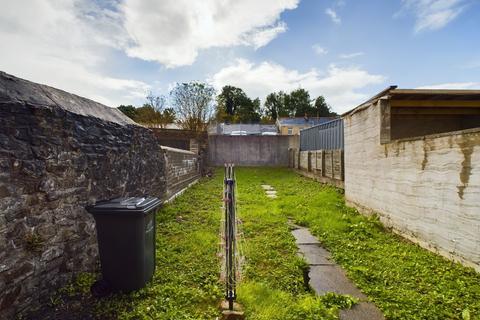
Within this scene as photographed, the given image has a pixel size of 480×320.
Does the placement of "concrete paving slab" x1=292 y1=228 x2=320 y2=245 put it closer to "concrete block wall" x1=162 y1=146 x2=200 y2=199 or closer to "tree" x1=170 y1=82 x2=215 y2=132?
"concrete block wall" x1=162 y1=146 x2=200 y2=199

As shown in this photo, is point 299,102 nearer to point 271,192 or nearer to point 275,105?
point 275,105

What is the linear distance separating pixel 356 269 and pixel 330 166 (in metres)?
6.93

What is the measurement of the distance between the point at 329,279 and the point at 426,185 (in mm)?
2068

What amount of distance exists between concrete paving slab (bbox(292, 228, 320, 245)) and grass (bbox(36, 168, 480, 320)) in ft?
0.45

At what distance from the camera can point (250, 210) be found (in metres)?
6.43

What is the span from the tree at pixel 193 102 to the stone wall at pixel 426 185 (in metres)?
15.2

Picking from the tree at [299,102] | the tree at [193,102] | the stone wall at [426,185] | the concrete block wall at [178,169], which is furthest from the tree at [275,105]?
the stone wall at [426,185]

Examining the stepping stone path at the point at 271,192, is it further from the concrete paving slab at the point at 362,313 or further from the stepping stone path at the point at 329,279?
the concrete paving slab at the point at 362,313

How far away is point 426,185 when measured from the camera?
373 centimetres

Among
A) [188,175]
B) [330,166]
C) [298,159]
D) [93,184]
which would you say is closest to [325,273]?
[93,184]

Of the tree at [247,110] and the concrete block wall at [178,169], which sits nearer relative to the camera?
the concrete block wall at [178,169]

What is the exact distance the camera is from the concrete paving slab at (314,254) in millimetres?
3557

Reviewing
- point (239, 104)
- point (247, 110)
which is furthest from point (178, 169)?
point (239, 104)

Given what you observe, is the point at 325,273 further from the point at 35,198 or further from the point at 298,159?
the point at 298,159
